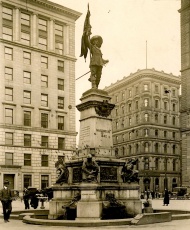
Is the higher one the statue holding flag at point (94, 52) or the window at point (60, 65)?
the window at point (60, 65)

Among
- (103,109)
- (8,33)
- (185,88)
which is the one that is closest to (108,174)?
(103,109)

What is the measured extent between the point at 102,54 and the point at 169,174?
3157 inches

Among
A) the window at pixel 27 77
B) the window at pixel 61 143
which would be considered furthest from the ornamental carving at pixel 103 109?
the window at pixel 61 143

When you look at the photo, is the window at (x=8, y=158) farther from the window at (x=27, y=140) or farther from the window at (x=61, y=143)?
the window at (x=61, y=143)

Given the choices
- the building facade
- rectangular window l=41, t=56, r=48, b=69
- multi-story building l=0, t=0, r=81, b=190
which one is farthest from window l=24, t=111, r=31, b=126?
the building facade

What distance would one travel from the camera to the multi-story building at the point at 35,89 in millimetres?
56562

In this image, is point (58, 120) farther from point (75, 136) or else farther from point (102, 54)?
point (102, 54)

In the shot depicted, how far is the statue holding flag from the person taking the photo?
21.5m

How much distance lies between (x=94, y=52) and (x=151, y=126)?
257 feet

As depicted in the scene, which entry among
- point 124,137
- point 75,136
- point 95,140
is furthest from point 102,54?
point 124,137

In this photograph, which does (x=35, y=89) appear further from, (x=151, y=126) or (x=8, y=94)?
(x=151, y=126)

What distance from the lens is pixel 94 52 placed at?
853 inches

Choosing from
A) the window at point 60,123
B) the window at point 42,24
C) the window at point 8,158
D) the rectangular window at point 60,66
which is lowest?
the window at point 8,158

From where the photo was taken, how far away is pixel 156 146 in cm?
9888
